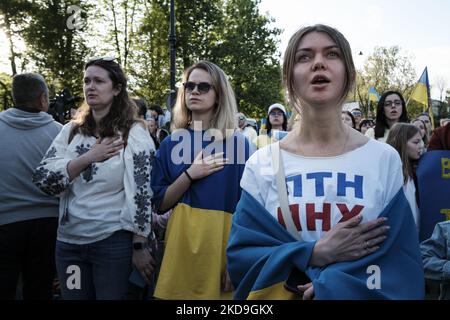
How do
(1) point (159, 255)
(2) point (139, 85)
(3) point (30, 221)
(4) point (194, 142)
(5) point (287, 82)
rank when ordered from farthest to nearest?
1. (2) point (139, 85)
2. (1) point (159, 255)
3. (3) point (30, 221)
4. (4) point (194, 142)
5. (5) point (287, 82)

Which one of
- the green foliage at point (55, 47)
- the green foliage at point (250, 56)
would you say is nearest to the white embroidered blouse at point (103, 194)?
the green foliage at point (55, 47)

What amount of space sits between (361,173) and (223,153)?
1183 millimetres

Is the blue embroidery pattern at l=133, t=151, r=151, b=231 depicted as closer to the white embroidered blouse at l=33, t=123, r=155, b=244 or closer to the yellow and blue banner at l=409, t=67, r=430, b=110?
the white embroidered blouse at l=33, t=123, r=155, b=244

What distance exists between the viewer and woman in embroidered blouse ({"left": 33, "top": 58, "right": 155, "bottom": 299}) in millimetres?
2572

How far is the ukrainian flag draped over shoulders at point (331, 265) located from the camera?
1.55 metres

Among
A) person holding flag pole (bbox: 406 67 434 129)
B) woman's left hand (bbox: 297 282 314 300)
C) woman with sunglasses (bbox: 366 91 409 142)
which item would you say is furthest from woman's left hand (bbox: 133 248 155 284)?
person holding flag pole (bbox: 406 67 434 129)

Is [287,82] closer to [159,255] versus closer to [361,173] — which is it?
[361,173]

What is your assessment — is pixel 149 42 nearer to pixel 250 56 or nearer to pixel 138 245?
pixel 250 56

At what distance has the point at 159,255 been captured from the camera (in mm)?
3883

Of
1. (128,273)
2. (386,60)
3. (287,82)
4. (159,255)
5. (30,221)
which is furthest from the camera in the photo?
(386,60)

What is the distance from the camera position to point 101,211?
8.50 ft

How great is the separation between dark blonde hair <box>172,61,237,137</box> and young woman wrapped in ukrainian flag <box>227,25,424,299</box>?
104 centimetres

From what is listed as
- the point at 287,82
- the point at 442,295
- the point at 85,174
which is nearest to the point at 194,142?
the point at 85,174

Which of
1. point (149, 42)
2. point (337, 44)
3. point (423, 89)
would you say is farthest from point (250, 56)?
point (337, 44)
